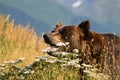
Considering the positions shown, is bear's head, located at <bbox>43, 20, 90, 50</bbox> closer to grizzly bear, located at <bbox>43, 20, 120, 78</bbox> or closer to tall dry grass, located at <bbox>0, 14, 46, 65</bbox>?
grizzly bear, located at <bbox>43, 20, 120, 78</bbox>

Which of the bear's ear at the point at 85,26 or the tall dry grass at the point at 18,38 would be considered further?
the tall dry grass at the point at 18,38

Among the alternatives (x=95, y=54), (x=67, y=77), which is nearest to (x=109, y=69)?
(x=95, y=54)

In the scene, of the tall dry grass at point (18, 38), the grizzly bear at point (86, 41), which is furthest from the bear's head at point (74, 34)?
the tall dry grass at point (18, 38)

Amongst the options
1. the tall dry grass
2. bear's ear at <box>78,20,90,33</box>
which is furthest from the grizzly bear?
the tall dry grass

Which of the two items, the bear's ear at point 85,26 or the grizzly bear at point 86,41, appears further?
the bear's ear at point 85,26

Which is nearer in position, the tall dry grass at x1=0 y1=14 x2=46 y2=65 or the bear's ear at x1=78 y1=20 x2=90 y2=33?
the bear's ear at x1=78 y1=20 x2=90 y2=33

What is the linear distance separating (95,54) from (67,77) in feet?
5.05

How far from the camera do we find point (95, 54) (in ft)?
25.5

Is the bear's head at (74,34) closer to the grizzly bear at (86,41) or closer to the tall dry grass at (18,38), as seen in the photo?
the grizzly bear at (86,41)

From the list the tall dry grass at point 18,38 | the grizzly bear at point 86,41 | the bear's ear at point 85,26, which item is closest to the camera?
the grizzly bear at point 86,41

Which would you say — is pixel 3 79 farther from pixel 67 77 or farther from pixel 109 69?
pixel 109 69

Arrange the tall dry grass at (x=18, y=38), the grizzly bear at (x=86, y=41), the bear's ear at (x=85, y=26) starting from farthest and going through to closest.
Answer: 1. the tall dry grass at (x=18, y=38)
2. the bear's ear at (x=85, y=26)
3. the grizzly bear at (x=86, y=41)

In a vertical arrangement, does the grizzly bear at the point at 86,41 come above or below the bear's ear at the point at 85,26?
below

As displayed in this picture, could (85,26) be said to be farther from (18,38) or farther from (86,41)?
(18,38)
